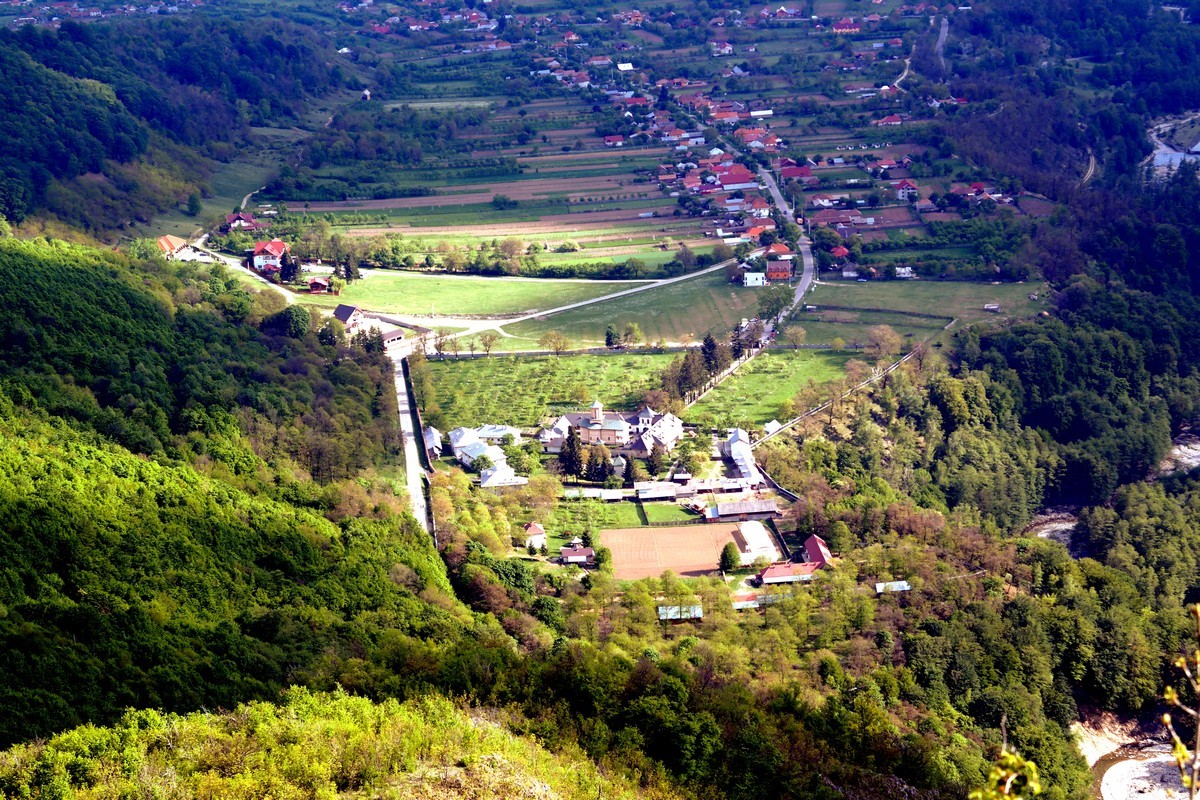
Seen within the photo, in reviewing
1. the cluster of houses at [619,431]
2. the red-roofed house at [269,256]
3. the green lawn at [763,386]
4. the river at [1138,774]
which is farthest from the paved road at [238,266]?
the river at [1138,774]

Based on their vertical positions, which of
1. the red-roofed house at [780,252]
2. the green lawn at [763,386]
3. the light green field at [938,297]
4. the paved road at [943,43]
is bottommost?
the green lawn at [763,386]

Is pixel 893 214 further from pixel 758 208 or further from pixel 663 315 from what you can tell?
pixel 663 315

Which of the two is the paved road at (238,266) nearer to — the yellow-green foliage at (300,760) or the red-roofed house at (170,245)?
the red-roofed house at (170,245)

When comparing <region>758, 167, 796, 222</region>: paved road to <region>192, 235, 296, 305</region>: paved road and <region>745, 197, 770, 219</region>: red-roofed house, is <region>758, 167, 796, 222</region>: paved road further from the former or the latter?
<region>192, 235, 296, 305</region>: paved road

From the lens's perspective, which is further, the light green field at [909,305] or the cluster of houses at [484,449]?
the light green field at [909,305]

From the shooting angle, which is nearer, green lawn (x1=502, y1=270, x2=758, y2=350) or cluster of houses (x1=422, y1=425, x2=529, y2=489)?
cluster of houses (x1=422, y1=425, x2=529, y2=489)

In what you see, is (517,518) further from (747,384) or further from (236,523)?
(747,384)

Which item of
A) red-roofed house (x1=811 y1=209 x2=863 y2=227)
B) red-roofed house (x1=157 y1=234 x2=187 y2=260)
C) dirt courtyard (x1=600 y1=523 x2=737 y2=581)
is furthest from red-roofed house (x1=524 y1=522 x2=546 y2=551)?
red-roofed house (x1=811 y1=209 x2=863 y2=227)
